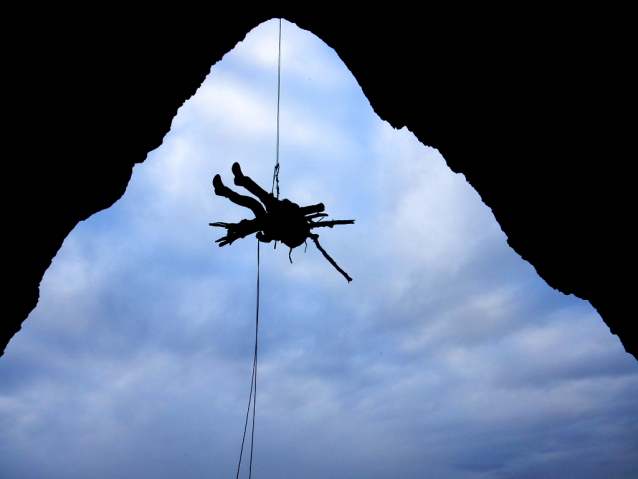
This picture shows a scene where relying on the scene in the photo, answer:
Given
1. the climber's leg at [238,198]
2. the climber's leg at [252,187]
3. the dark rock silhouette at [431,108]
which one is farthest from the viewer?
the climber's leg at [238,198]

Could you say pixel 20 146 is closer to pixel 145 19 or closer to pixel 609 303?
pixel 145 19

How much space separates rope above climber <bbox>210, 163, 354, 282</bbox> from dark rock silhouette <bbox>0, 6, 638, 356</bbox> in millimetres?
1278

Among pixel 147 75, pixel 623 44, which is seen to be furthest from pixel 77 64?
pixel 623 44

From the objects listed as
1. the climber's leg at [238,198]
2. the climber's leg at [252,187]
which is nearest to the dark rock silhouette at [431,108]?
the climber's leg at [238,198]

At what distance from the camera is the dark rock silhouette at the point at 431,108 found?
9.67 ft

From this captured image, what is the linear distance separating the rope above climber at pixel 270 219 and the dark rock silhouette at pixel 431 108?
1278 mm

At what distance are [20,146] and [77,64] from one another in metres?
1.06

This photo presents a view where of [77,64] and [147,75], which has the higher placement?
[147,75]

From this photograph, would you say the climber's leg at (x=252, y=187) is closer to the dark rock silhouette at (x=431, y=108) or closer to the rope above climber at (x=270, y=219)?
the rope above climber at (x=270, y=219)

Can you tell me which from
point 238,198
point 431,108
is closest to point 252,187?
point 238,198

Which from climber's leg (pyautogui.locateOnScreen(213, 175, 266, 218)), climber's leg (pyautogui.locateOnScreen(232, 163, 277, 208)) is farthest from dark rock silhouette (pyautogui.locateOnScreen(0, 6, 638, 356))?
climber's leg (pyautogui.locateOnScreen(232, 163, 277, 208))

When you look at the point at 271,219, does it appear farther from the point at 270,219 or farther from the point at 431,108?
the point at 431,108

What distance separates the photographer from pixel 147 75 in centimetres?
442

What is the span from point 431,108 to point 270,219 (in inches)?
102
